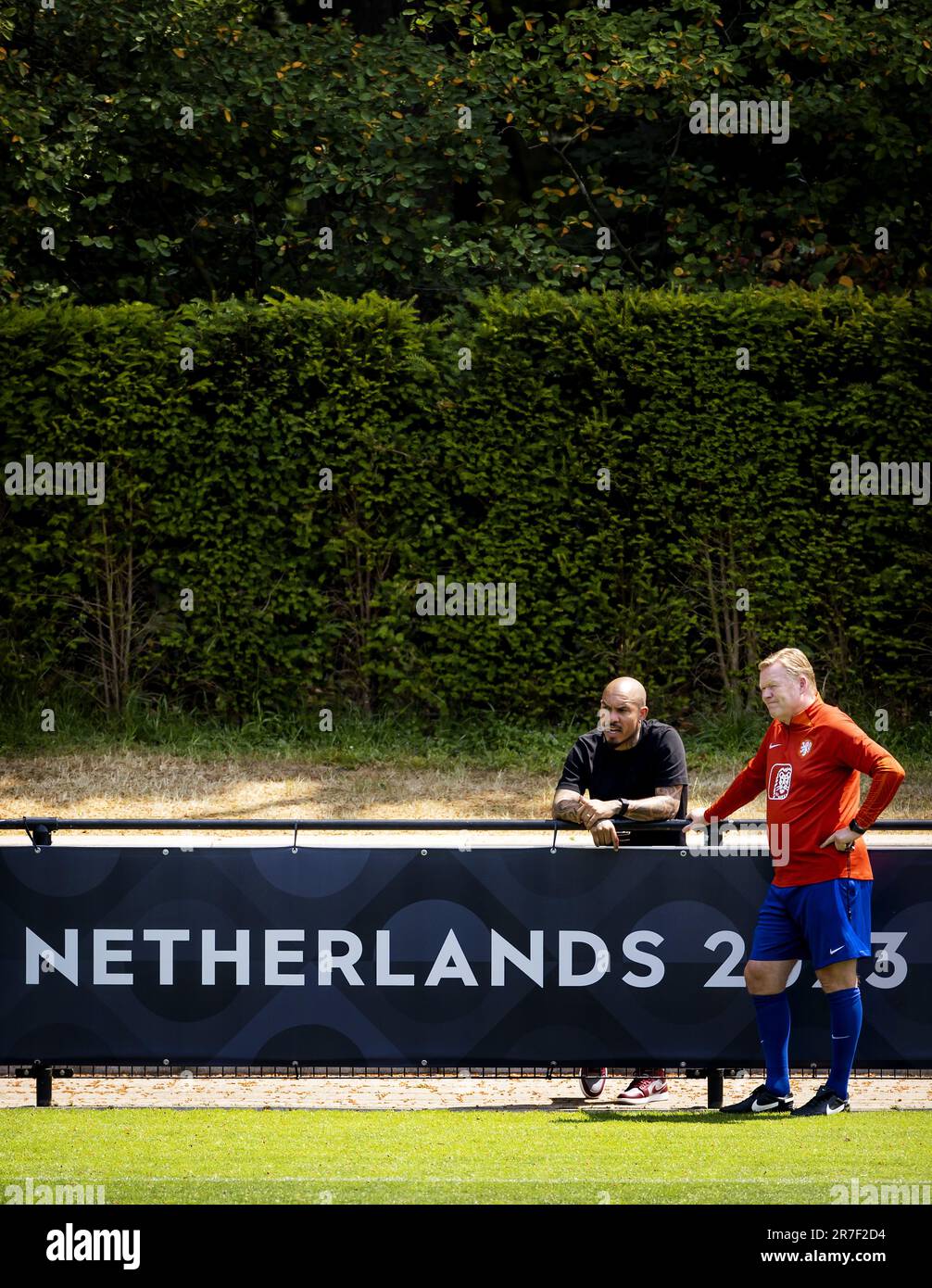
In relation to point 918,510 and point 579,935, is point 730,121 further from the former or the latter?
point 579,935

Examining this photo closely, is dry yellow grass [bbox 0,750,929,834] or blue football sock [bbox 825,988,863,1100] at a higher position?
dry yellow grass [bbox 0,750,929,834]

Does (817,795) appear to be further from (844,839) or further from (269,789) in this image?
(269,789)

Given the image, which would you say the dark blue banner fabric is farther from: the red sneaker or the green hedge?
the green hedge

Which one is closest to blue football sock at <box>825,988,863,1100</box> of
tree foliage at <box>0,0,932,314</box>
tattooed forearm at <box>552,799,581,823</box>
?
tattooed forearm at <box>552,799,581,823</box>

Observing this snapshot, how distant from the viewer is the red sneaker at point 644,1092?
7309 millimetres

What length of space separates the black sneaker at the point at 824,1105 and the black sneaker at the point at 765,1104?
0.06 m

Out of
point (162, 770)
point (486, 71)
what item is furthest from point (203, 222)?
point (162, 770)

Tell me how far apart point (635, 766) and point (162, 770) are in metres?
6.01

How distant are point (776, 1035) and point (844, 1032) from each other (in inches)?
11.9

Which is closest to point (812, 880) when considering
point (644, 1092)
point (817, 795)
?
point (817, 795)

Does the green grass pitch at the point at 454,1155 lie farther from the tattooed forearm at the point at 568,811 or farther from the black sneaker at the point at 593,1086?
the tattooed forearm at the point at 568,811

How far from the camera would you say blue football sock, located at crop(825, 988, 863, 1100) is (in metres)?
6.63

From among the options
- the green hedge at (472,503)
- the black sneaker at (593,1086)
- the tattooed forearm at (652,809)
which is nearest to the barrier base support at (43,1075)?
the black sneaker at (593,1086)

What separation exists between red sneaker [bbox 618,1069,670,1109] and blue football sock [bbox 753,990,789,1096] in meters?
0.71
